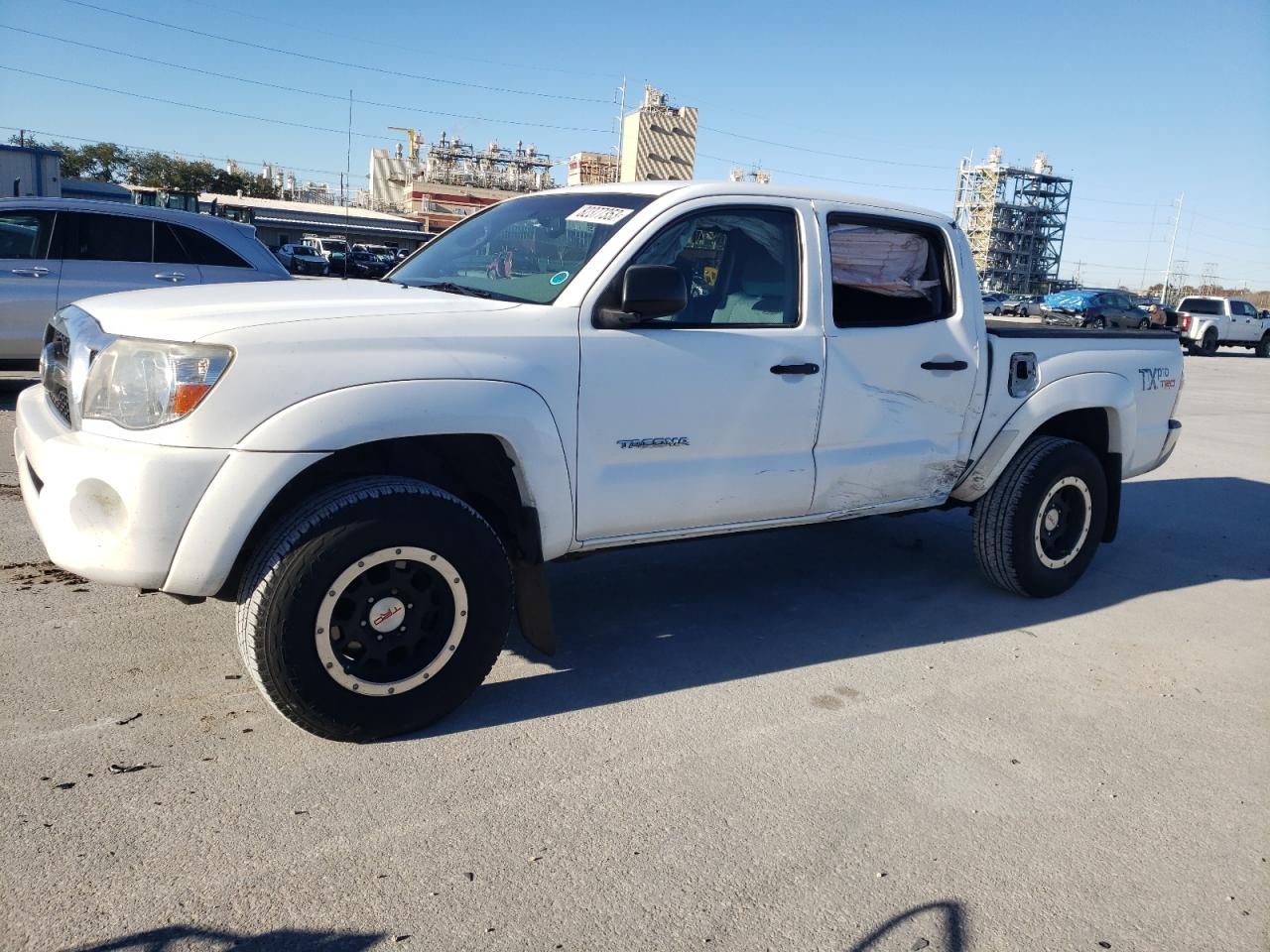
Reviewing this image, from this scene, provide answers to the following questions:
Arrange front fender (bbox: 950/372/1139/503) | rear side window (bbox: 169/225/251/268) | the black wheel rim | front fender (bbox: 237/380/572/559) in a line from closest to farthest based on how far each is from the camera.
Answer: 1. front fender (bbox: 237/380/572/559)
2. the black wheel rim
3. front fender (bbox: 950/372/1139/503)
4. rear side window (bbox: 169/225/251/268)

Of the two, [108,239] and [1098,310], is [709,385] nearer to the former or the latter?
[108,239]

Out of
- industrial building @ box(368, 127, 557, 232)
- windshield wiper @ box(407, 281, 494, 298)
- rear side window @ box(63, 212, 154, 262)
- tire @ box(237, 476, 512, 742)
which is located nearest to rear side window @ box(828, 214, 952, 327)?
windshield wiper @ box(407, 281, 494, 298)

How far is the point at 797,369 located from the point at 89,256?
735 centimetres

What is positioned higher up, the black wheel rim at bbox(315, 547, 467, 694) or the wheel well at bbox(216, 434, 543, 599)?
the wheel well at bbox(216, 434, 543, 599)

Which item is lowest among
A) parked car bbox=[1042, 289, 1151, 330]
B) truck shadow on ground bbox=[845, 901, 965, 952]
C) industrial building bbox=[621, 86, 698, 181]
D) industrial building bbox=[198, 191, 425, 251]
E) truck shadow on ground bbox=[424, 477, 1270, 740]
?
truck shadow on ground bbox=[845, 901, 965, 952]

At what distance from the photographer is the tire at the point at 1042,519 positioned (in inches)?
186

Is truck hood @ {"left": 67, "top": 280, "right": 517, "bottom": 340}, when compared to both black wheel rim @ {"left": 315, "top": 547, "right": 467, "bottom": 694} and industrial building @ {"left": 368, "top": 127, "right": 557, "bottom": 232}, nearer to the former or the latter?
black wheel rim @ {"left": 315, "top": 547, "right": 467, "bottom": 694}

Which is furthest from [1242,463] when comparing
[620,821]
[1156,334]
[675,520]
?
[620,821]

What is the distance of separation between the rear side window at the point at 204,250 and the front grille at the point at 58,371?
577 centimetres

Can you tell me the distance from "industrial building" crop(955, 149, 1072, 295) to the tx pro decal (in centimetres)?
11230

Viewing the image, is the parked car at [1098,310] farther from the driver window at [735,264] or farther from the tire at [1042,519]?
the driver window at [735,264]

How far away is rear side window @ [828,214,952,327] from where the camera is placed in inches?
161

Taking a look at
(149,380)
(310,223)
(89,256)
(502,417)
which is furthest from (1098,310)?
(310,223)

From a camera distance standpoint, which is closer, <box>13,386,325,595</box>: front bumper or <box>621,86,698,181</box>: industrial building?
<box>13,386,325,595</box>: front bumper
